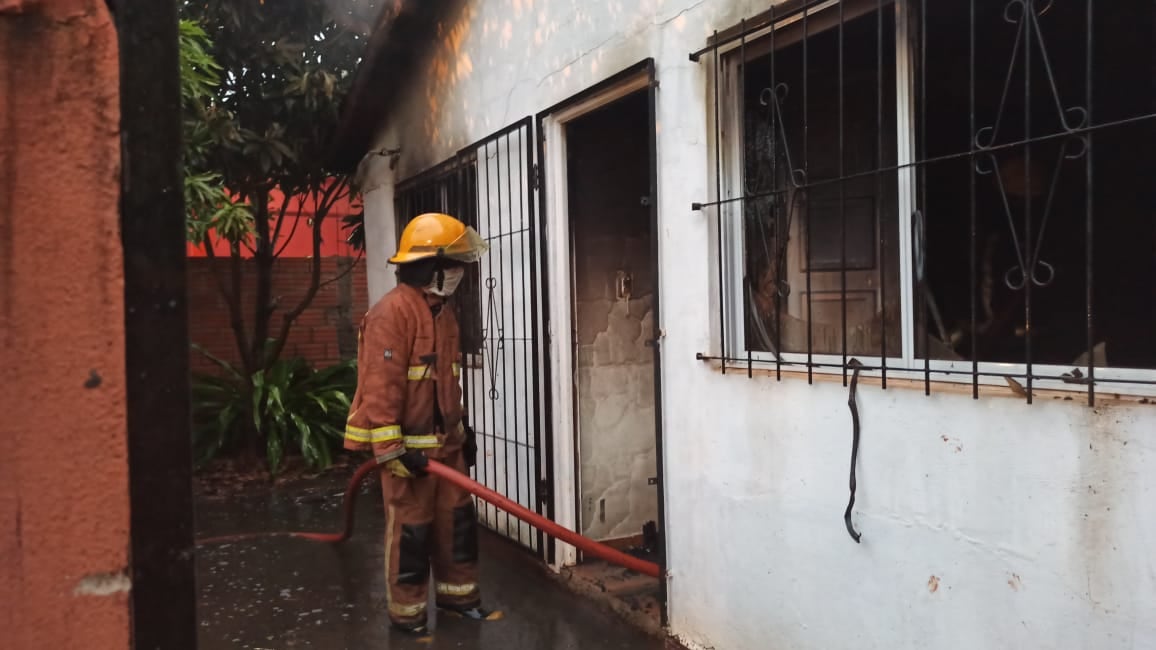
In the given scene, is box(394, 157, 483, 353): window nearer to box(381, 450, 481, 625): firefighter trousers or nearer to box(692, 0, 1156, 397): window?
box(381, 450, 481, 625): firefighter trousers

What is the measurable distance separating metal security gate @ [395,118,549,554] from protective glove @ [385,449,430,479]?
3.50 feet

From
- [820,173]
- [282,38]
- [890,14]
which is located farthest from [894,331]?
[282,38]

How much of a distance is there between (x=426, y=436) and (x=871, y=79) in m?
2.54

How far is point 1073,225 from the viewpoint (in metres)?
3.93

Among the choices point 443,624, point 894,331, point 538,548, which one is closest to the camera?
point 894,331

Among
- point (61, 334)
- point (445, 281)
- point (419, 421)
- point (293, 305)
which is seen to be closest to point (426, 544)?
point (419, 421)

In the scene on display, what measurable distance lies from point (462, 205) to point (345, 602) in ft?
8.92

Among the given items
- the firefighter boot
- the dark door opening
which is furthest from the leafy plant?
the firefighter boot

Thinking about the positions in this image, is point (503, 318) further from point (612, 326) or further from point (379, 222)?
point (379, 222)

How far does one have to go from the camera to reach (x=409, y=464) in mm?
3936

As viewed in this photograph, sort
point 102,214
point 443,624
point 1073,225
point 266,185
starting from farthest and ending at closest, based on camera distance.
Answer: point 266,185 → point 443,624 → point 1073,225 → point 102,214

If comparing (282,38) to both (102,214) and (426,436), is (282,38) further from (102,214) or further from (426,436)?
(102,214)

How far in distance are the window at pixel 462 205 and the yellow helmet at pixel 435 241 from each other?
1598mm

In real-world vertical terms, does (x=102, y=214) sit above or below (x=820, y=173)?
below
